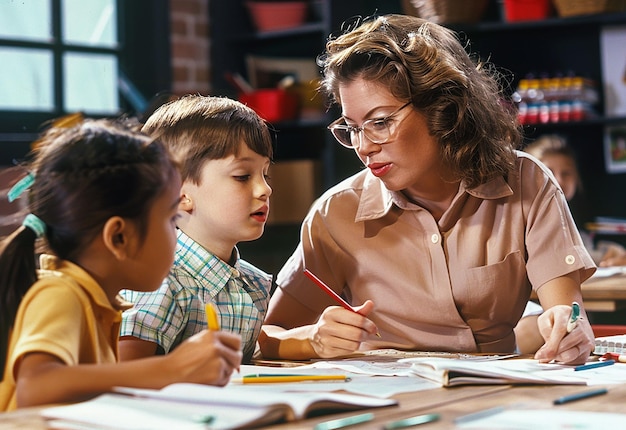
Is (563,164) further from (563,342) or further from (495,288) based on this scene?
(563,342)

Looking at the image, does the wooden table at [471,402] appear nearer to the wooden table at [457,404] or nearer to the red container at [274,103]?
the wooden table at [457,404]

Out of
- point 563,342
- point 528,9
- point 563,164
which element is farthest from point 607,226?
point 563,342

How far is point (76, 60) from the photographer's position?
4.15 metres

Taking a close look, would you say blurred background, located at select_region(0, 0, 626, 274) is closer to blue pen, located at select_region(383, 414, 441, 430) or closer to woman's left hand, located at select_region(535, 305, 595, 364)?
woman's left hand, located at select_region(535, 305, 595, 364)

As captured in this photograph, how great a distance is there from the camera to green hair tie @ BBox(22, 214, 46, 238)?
133 cm

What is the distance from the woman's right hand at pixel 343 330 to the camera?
1.61 m

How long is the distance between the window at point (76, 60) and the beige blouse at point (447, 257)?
7.20 ft

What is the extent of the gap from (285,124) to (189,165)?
2.76 metres

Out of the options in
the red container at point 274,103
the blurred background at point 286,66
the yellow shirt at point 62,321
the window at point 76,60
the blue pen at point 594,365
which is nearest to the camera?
the yellow shirt at point 62,321

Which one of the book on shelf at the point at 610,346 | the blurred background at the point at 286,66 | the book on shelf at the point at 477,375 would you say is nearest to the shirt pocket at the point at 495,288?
the book on shelf at the point at 610,346

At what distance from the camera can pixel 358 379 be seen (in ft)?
4.63

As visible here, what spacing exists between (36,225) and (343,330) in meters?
0.55

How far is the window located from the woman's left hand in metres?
2.74

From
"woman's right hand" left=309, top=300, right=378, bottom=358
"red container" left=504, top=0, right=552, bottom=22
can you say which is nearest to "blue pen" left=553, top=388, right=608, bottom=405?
"woman's right hand" left=309, top=300, right=378, bottom=358
